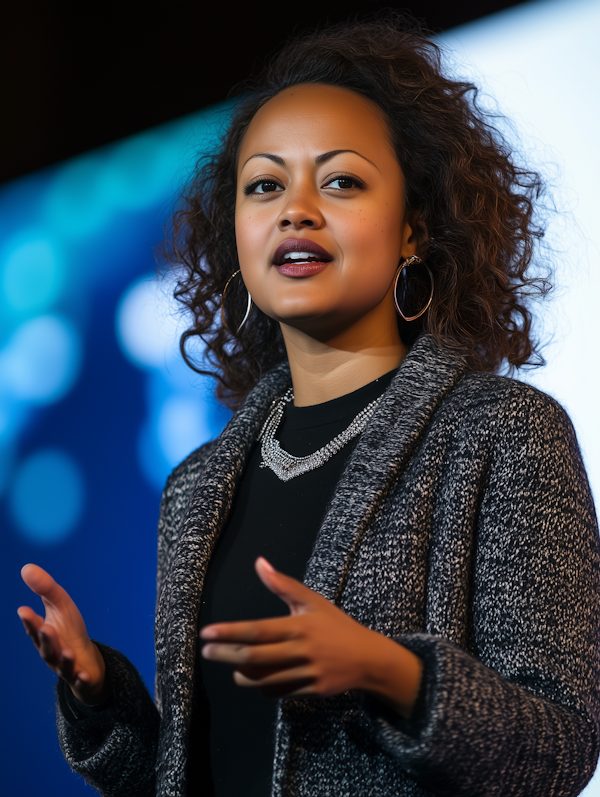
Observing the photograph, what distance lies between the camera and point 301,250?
3.45 ft

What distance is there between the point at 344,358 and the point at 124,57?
47.6 inches

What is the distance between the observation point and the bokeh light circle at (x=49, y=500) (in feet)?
6.76

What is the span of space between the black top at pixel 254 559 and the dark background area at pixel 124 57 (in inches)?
41.8

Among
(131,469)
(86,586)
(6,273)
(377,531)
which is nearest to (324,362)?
(377,531)

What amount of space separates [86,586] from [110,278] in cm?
84

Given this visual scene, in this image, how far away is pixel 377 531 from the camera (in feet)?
2.99

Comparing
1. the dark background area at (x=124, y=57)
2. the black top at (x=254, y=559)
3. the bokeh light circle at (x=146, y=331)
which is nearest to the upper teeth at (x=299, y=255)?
the black top at (x=254, y=559)

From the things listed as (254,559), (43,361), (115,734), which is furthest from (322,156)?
(43,361)

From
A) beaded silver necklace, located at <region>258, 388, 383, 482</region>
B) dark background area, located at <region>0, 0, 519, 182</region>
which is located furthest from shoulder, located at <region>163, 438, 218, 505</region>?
dark background area, located at <region>0, 0, 519, 182</region>

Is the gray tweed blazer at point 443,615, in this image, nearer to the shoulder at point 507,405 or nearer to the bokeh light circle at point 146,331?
the shoulder at point 507,405

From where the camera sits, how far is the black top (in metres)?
0.95

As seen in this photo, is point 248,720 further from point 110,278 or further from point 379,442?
point 110,278

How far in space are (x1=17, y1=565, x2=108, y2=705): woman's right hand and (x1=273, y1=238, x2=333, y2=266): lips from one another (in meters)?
0.52

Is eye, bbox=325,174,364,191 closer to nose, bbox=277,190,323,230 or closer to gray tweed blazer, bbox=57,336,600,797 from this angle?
nose, bbox=277,190,323,230
